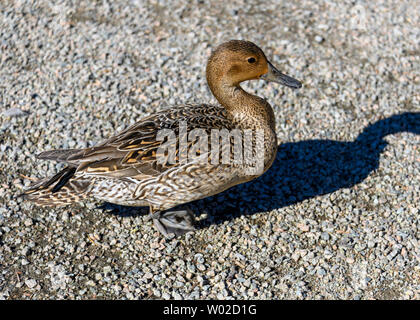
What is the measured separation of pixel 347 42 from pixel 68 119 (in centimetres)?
384

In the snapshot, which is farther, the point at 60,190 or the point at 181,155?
the point at 60,190

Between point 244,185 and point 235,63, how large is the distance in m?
1.45

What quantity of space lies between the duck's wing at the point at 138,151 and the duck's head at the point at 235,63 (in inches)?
14.4

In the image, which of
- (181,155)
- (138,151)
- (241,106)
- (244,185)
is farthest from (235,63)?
(244,185)

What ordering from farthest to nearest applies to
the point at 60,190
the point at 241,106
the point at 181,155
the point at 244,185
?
the point at 244,185
the point at 241,106
the point at 60,190
the point at 181,155

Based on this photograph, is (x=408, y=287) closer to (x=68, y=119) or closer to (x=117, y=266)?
(x=117, y=266)

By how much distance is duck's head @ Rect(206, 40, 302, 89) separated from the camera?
5.20 m

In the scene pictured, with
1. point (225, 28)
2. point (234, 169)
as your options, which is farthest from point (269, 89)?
point (234, 169)

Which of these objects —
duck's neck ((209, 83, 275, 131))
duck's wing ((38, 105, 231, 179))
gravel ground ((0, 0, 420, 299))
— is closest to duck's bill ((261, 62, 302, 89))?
duck's neck ((209, 83, 275, 131))

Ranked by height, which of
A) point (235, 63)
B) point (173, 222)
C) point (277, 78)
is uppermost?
point (235, 63)

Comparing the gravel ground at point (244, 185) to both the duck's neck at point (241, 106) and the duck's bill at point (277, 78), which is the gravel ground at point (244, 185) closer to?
the duck's neck at point (241, 106)

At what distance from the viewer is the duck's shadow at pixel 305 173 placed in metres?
5.78

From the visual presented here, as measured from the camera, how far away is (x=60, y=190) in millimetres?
5223

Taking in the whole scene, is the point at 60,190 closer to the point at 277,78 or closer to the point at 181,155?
the point at 181,155
